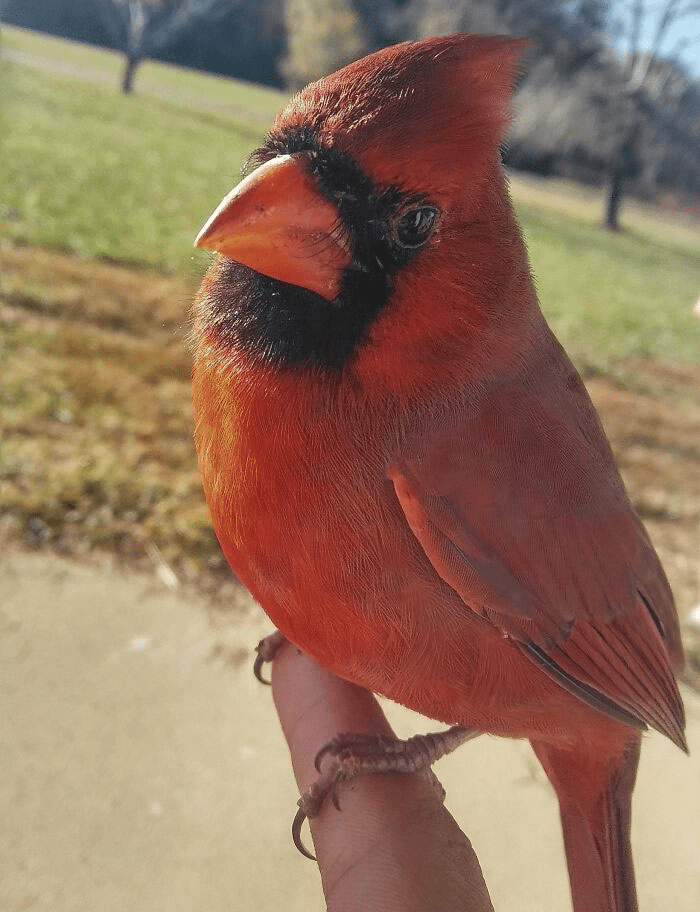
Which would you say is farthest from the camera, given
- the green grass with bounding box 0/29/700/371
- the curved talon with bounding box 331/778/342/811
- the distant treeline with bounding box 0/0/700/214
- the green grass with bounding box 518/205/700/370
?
the distant treeline with bounding box 0/0/700/214

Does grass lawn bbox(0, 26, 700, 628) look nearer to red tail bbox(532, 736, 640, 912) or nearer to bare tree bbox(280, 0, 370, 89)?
bare tree bbox(280, 0, 370, 89)

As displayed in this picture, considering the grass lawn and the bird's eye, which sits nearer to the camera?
the bird's eye

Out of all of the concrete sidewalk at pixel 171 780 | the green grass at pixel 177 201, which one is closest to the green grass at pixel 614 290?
the green grass at pixel 177 201

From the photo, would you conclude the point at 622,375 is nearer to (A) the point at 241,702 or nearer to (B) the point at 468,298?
(A) the point at 241,702

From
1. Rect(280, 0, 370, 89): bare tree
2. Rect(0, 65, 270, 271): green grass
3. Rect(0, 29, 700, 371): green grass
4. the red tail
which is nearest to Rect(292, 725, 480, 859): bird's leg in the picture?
the red tail

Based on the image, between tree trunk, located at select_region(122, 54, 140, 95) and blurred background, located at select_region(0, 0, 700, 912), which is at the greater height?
blurred background, located at select_region(0, 0, 700, 912)

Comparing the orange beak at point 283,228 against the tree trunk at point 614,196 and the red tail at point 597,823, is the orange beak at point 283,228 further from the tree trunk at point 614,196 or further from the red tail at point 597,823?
the tree trunk at point 614,196

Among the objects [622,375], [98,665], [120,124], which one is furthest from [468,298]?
[120,124]
